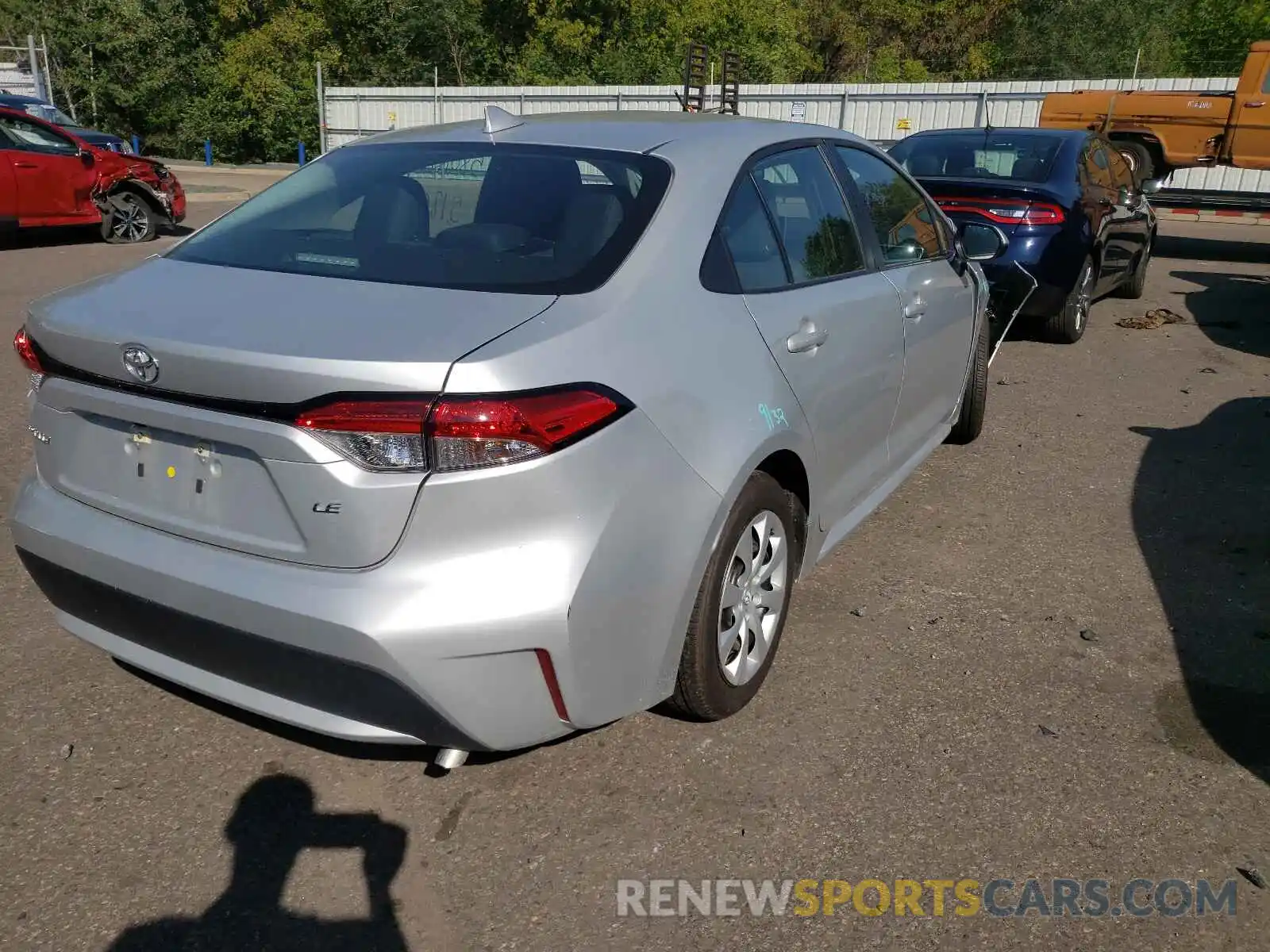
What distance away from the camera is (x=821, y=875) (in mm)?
2523

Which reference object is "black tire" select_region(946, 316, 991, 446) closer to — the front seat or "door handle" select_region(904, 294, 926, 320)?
"door handle" select_region(904, 294, 926, 320)

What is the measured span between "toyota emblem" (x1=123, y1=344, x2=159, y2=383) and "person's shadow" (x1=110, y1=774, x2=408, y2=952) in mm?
1115

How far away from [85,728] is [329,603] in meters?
1.30

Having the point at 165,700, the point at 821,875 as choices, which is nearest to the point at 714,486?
the point at 821,875

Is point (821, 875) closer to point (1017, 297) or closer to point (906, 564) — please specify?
point (906, 564)

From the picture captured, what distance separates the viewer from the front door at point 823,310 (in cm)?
309

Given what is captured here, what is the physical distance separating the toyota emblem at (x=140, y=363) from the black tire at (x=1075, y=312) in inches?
286

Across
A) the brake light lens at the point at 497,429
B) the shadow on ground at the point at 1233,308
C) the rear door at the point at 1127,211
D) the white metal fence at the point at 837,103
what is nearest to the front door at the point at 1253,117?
the white metal fence at the point at 837,103

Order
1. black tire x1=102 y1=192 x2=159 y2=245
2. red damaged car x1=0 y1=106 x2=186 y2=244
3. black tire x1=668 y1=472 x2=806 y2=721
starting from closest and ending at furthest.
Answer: black tire x1=668 y1=472 x2=806 y2=721 → red damaged car x1=0 y1=106 x2=186 y2=244 → black tire x1=102 y1=192 x2=159 y2=245

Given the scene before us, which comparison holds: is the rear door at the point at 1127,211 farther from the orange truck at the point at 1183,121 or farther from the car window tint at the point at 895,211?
Result: the orange truck at the point at 1183,121

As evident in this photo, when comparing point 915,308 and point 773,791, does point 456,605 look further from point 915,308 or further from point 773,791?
point 915,308

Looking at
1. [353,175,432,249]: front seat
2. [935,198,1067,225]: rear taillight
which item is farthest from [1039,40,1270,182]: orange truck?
[353,175,432,249]: front seat

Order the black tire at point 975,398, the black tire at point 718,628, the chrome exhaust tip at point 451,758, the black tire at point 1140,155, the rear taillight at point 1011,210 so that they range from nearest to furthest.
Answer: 1. the chrome exhaust tip at point 451,758
2. the black tire at point 718,628
3. the black tire at point 975,398
4. the rear taillight at point 1011,210
5. the black tire at point 1140,155

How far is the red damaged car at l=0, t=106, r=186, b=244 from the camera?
12.1 m
